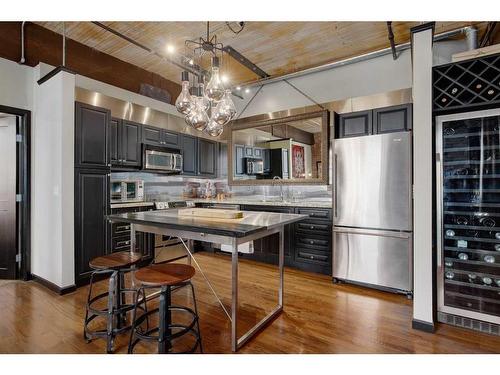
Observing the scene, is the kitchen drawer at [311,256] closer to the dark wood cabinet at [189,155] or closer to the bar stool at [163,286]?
the bar stool at [163,286]

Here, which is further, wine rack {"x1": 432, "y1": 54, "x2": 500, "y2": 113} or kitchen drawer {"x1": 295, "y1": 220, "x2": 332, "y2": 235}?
kitchen drawer {"x1": 295, "y1": 220, "x2": 332, "y2": 235}

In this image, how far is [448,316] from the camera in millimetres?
2395

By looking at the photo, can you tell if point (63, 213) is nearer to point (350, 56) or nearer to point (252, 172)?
point (252, 172)

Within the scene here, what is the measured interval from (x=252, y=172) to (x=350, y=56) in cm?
248

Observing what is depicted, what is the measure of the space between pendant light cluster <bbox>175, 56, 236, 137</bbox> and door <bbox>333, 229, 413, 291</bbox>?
210cm

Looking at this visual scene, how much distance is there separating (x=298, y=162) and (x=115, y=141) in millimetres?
2834

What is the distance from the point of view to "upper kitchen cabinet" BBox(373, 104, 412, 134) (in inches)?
135

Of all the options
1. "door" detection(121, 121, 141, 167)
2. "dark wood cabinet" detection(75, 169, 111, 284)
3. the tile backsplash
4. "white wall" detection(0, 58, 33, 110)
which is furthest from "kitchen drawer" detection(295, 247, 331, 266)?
"white wall" detection(0, 58, 33, 110)

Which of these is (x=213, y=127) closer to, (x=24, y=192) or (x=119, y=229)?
(x=119, y=229)

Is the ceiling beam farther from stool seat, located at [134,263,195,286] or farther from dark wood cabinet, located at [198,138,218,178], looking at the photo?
stool seat, located at [134,263,195,286]

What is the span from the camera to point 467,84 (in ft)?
7.50

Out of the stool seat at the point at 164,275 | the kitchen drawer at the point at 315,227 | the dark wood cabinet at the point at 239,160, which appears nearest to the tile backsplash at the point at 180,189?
the dark wood cabinet at the point at 239,160

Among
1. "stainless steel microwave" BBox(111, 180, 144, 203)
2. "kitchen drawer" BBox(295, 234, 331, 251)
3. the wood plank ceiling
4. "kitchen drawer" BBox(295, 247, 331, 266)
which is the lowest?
"kitchen drawer" BBox(295, 247, 331, 266)
